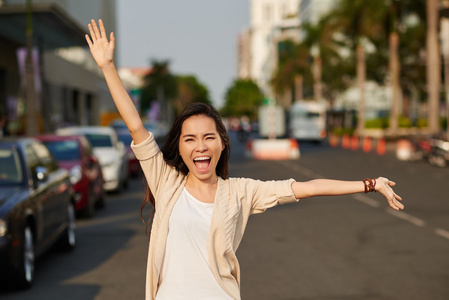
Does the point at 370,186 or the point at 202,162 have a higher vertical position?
the point at 202,162

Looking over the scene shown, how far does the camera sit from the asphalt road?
24.9 ft

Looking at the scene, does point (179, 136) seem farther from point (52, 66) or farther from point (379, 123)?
point (379, 123)

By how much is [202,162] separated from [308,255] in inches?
252

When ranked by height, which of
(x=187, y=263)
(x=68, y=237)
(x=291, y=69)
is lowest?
(x=68, y=237)

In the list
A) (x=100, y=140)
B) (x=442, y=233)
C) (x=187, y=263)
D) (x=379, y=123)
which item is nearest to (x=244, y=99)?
(x=379, y=123)

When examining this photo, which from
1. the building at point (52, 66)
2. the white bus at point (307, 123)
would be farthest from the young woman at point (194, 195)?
the white bus at point (307, 123)

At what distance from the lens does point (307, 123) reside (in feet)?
193

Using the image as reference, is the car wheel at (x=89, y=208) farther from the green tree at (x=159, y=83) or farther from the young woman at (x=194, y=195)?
the green tree at (x=159, y=83)

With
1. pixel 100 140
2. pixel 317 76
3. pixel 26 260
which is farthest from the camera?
pixel 317 76

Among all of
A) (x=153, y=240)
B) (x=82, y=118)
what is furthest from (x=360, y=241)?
(x=82, y=118)

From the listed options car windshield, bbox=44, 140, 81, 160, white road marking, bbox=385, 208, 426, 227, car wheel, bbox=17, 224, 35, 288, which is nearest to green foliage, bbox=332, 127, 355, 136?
white road marking, bbox=385, 208, 426, 227

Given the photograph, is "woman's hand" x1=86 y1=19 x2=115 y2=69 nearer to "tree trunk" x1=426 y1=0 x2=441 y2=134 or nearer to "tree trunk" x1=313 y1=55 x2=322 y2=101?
"tree trunk" x1=426 y1=0 x2=441 y2=134

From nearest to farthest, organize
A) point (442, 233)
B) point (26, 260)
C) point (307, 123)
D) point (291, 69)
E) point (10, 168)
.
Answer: point (26, 260) < point (10, 168) < point (442, 233) < point (307, 123) < point (291, 69)

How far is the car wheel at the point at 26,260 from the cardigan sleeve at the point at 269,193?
479 cm
